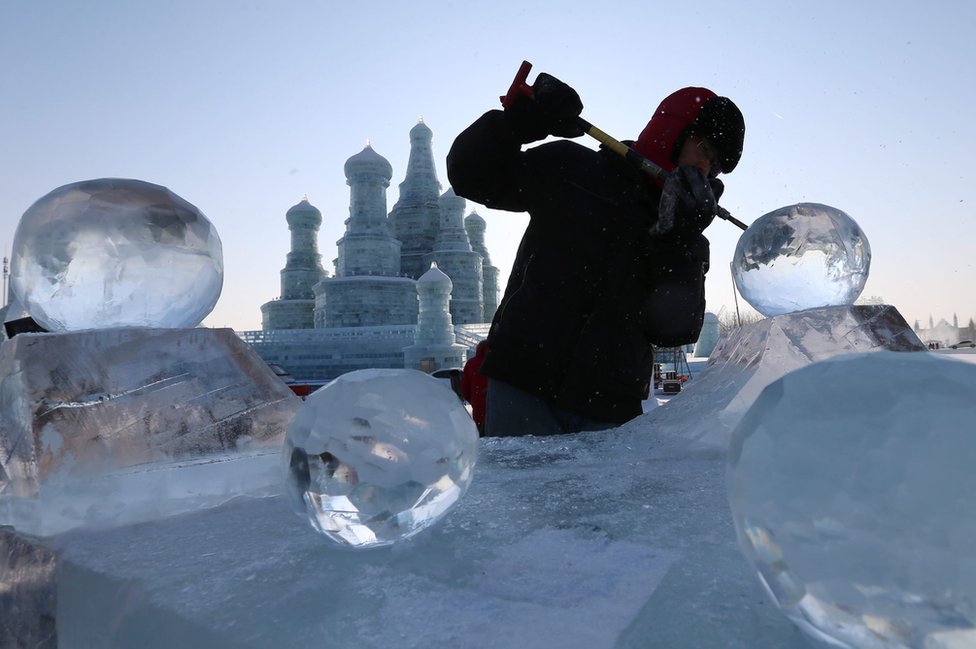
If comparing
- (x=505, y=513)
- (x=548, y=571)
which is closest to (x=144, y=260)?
(x=505, y=513)

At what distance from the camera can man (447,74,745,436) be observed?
2.22 metres

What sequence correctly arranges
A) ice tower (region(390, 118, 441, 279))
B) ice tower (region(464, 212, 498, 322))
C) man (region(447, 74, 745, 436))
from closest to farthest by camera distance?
man (region(447, 74, 745, 436))
ice tower (region(390, 118, 441, 279))
ice tower (region(464, 212, 498, 322))

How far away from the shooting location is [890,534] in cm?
42

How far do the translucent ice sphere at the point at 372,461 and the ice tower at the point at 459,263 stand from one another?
2572 centimetres

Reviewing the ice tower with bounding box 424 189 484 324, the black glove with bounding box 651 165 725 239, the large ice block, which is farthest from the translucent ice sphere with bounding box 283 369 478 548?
the ice tower with bounding box 424 189 484 324

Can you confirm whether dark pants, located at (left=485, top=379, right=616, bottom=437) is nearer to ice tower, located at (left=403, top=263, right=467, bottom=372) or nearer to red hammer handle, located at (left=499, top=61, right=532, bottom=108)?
red hammer handle, located at (left=499, top=61, right=532, bottom=108)

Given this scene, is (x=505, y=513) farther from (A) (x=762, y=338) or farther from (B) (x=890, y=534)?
(A) (x=762, y=338)

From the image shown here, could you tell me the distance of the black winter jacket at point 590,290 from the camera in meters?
2.23

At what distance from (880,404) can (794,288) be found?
1.23 meters

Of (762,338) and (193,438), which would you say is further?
(762,338)

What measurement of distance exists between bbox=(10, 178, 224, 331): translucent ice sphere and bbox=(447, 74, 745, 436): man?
1.24 m

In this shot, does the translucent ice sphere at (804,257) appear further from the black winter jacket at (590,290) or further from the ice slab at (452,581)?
the ice slab at (452,581)

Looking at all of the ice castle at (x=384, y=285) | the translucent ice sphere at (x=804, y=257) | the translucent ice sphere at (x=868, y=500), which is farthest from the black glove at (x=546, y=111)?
the ice castle at (x=384, y=285)

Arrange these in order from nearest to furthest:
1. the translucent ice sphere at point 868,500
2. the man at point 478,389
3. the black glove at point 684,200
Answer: the translucent ice sphere at point 868,500 → the black glove at point 684,200 → the man at point 478,389
